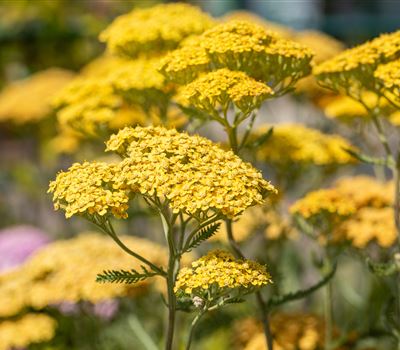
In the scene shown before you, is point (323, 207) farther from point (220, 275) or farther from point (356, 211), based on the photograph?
point (220, 275)

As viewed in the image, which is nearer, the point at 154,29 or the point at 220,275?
the point at 220,275

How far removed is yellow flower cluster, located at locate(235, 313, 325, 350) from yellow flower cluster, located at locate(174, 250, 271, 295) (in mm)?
1270

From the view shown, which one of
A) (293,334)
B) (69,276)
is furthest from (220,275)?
(69,276)

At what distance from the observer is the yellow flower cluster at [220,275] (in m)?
2.89

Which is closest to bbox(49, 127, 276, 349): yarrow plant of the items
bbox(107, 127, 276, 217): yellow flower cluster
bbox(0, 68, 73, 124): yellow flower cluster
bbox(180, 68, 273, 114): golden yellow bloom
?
bbox(107, 127, 276, 217): yellow flower cluster

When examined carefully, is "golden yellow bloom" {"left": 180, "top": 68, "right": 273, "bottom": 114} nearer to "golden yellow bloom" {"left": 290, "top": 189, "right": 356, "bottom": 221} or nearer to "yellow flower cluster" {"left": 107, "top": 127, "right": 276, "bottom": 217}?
"yellow flower cluster" {"left": 107, "top": 127, "right": 276, "bottom": 217}

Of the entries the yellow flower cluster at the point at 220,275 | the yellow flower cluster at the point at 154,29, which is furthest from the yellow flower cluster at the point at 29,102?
the yellow flower cluster at the point at 220,275

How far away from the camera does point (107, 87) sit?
15.0 feet

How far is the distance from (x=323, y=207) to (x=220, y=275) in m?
1.37

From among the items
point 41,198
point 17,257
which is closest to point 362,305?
point 17,257

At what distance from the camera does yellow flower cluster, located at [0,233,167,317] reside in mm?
4230

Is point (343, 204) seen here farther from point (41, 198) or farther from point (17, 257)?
Answer: point (41, 198)

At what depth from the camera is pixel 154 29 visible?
4578mm

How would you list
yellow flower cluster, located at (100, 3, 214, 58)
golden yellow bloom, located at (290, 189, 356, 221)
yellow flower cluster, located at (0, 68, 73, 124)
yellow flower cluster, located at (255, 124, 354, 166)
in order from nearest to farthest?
A: golden yellow bloom, located at (290, 189, 356, 221)
yellow flower cluster, located at (100, 3, 214, 58)
yellow flower cluster, located at (255, 124, 354, 166)
yellow flower cluster, located at (0, 68, 73, 124)
